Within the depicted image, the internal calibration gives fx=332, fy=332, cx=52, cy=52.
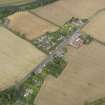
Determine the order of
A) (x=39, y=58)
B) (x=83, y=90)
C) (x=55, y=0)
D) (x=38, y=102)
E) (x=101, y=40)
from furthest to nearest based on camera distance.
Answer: (x=55, y=0)
(x=101, y=40)
(x=39, y=58)
(x=83, y=90)
(x=38, y=102)

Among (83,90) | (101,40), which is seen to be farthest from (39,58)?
(101,40)

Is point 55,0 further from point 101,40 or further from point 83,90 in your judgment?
point 83,90

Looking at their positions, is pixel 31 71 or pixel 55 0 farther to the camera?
pixel 55 0

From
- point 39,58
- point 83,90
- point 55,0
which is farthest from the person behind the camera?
point 55,0

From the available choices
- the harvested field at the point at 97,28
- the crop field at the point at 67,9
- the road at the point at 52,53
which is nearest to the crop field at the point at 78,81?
the road at the point at 52,53

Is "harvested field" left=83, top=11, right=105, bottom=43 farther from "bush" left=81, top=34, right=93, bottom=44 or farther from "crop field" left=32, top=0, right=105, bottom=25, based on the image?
"crop field" left=32, top=0, right=105, bottom=25

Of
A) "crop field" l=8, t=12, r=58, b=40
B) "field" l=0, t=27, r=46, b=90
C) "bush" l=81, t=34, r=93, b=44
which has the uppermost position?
"field" l=0, t=27, r=46, b=90

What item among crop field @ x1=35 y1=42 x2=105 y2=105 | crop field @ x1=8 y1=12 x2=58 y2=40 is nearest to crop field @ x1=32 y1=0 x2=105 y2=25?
crop field @ x1=8 y1=12 x2=58 y2=40
